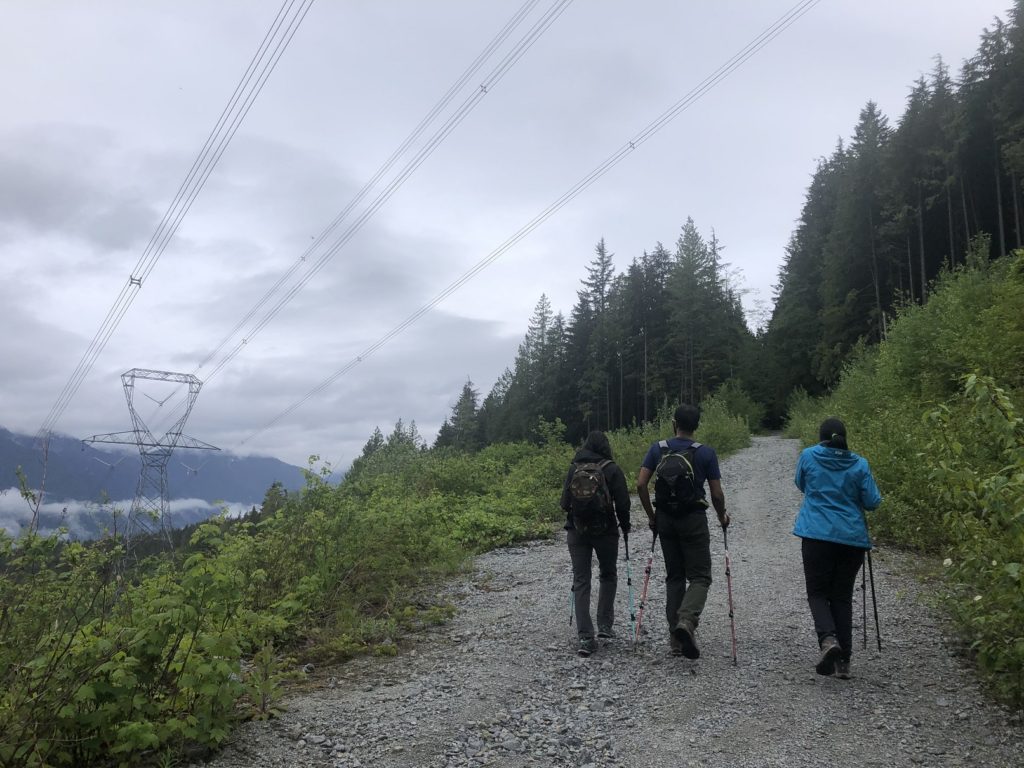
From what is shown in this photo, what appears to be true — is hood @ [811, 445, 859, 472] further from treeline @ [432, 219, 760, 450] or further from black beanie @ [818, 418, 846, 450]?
treeline @ [432, 219, 760, 450]

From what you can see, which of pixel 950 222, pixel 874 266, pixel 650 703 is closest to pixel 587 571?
pixel 650 703

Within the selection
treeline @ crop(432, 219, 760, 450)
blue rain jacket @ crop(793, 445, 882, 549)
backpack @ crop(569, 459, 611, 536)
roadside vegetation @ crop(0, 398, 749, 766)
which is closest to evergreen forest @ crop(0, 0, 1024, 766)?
roadside vegetation @ crop(0, 398, 749, 766)

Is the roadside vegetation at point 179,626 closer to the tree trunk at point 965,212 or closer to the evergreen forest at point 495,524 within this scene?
the evergreen forest at point 495,524

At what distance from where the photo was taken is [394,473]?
1969 cm

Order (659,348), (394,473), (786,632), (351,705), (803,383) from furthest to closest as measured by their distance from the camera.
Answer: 1. (659,348)
2. (803,383)
3. (394,473)
4. (786,632)
5. (351,705)

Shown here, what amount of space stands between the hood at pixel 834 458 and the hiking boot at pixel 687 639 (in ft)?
6.09

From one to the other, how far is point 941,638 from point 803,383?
5236 centimetres

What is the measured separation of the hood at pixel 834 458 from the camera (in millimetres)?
5953

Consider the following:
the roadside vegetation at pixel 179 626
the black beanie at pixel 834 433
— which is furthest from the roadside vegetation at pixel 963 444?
the roadside vegetation at pixel 179 626

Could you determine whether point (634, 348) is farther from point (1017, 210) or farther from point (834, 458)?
point (834, 458)

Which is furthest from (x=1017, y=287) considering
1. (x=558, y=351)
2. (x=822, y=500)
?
(x=558, y=351)

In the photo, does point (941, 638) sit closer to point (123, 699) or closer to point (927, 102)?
point (123, 699)

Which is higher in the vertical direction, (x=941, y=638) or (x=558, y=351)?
(x=558, y=351)

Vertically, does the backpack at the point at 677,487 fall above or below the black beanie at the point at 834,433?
below
